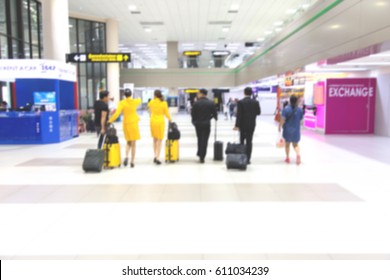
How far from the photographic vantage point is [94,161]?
24.5 ft

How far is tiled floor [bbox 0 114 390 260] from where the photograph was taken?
3645 millimetres

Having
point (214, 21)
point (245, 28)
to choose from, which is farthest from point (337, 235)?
point (245, 28)

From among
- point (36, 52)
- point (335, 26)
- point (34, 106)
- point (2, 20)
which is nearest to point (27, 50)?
point (36, 52)

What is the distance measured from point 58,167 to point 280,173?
14.6 feet

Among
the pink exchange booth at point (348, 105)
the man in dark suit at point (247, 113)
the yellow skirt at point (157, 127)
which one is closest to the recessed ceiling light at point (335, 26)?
the pink exchange booth at point (348, 105)

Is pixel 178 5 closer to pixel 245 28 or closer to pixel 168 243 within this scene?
pixel 245 28

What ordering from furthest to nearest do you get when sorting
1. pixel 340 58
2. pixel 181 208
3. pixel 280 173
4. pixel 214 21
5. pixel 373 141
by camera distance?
pixel 214 21 < pixel 373 141 < pixel 340 58 < pixel 280 173 < pixel 181 208

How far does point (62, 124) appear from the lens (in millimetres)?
12977

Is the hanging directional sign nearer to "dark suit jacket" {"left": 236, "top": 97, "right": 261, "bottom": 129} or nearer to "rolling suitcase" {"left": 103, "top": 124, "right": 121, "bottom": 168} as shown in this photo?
"rolling suitcase" {"left": 103, "top": 124, "right": 121, "bottom": 168}

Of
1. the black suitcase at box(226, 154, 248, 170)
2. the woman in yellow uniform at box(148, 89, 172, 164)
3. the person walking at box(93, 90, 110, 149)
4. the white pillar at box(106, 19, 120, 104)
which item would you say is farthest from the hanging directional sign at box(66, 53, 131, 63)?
the white pillar at box(106, 19, 120, 104)

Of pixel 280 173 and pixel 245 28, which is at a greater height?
Result: pixel 245 28

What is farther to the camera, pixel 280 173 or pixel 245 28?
pixel 245 28

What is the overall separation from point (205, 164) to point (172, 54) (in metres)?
24.5

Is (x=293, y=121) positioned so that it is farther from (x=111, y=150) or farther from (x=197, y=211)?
(x=197, y=211)
